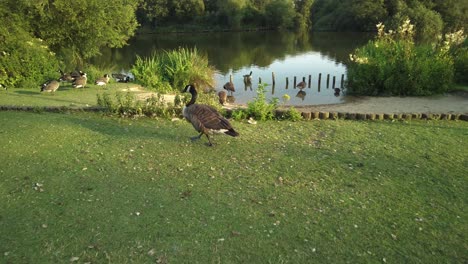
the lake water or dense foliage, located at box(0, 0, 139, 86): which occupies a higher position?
dense foliage, located at box(0, 0, 139, 86)

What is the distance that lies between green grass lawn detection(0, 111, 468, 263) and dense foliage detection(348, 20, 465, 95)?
8.17m

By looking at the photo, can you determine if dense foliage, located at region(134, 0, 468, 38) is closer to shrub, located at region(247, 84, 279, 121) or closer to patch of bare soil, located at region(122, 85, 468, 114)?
patch of bare soil, located at region(122, 85, 468, 114)

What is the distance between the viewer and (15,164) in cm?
703

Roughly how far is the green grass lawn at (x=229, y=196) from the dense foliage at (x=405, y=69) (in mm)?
8168

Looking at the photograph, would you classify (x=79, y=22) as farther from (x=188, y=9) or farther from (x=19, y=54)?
(x=188, y=9)

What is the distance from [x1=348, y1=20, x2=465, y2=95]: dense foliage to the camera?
54.6 ft

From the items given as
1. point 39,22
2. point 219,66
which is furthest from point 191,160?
point 219,66

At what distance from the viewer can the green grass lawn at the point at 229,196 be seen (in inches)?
183

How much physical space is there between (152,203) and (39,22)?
19.4 m

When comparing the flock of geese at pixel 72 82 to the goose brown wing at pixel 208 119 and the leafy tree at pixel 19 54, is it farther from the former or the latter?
the goose brown wing at pixel 208 119

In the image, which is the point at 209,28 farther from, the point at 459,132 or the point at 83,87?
the point at 459,132

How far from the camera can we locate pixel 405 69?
16938mm

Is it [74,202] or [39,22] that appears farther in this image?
[39,22]

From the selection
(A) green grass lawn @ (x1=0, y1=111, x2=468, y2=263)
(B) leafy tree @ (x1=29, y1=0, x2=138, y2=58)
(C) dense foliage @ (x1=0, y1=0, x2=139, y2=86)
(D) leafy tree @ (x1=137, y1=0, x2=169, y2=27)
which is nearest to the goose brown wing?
(A) green grass lawn @ (x1=0, y1=111, x2=468, y2=263)
